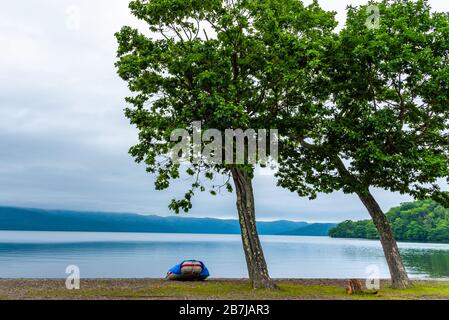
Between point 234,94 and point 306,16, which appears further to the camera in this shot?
point 306,16

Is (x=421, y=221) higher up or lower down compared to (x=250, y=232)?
higher up

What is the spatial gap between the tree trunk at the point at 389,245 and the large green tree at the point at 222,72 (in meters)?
8.52

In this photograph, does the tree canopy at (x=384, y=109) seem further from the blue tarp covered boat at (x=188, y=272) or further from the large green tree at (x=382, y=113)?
the blue tarp covered boat at (x=188, y=272)

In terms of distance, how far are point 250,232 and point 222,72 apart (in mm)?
9400

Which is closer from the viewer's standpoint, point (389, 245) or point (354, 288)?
point (354, 288)

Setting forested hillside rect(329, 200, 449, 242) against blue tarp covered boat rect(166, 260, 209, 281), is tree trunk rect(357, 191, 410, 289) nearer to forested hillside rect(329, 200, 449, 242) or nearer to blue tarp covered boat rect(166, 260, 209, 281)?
blue tarp covered boat rect(166, 260, 209, 281)

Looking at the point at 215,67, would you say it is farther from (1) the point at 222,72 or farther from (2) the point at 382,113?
(2) the point at 382,113

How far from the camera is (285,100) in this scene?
1086 inches

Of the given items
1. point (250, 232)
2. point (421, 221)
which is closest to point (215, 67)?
point (250, 232)

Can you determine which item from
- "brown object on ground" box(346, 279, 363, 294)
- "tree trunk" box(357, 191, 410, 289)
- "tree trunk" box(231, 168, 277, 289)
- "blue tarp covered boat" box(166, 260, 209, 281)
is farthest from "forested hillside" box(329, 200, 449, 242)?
"tree trunk" box(231, 168, 277, 289)

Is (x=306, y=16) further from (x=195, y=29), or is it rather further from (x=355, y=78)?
(x=195, y=29)

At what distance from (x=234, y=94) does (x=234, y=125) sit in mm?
1885

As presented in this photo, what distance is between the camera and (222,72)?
24.1m
